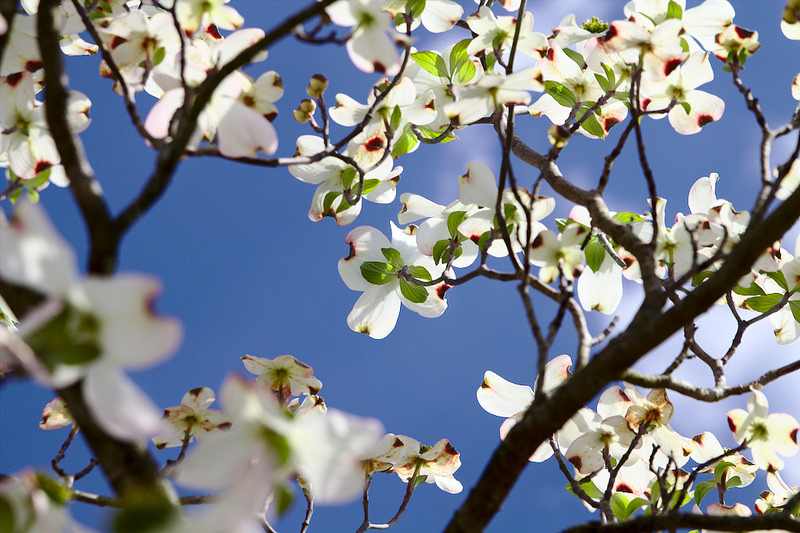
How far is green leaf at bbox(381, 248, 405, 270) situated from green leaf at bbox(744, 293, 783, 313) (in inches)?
27.8

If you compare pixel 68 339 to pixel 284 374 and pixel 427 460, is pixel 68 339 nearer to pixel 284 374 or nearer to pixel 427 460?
pixel 284 374

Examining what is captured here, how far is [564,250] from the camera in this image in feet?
3.13

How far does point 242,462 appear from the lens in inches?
16.1

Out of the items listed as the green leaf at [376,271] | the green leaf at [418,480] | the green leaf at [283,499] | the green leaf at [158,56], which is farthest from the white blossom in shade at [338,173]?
the green leaf at [283,499]

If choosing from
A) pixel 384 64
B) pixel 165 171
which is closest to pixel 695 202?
pixel 384 64

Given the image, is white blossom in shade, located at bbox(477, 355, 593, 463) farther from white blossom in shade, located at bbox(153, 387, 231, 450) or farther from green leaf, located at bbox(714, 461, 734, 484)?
white blossom in shade, located at bbox(153, 387, 231, 450)

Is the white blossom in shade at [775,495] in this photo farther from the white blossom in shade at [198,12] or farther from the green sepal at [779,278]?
the white blossom in shade at [198,12]

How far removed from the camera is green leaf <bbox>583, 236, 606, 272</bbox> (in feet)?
3.88

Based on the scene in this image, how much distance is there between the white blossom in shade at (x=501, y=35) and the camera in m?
1.26

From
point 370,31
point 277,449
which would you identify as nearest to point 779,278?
point 370,31

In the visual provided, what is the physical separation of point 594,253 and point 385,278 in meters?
0.43

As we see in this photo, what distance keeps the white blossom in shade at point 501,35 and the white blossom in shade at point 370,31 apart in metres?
0.56

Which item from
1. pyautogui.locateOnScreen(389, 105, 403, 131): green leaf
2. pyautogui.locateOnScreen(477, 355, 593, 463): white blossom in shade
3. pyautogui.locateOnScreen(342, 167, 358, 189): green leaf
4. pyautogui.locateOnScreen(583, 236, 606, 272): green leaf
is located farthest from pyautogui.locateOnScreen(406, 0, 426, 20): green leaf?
pyautogui.locateOnScreen(477, 355, 593, 463): white blossom in shade

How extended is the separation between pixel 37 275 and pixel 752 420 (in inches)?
44.4
